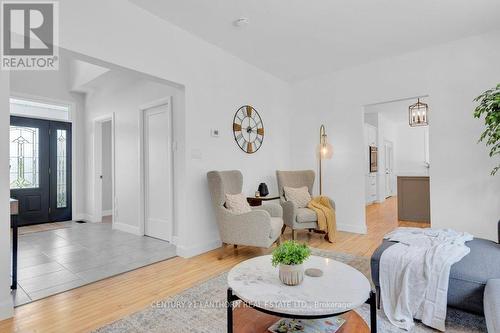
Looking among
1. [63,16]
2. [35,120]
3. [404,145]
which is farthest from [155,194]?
[404,145]

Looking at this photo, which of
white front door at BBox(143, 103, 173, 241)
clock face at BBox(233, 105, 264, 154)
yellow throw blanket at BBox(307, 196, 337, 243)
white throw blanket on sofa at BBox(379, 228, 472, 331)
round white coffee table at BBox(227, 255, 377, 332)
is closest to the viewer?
round white coffee table at BBox(227, 255, 377, 332)

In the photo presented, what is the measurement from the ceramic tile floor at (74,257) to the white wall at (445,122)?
3.28 metres

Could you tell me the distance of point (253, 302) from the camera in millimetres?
1306

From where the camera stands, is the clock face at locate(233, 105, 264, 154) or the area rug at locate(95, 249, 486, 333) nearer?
the area rug at locate(95, 249, 486, 333)

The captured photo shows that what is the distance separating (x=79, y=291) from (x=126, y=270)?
0.52m

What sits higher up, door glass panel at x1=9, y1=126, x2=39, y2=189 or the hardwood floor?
door glass panel at x1=9, y1=126, x2=39, y2=189

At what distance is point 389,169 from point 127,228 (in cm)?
808

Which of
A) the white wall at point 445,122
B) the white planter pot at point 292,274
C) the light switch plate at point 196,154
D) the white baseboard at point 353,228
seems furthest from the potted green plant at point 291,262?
the white baseboard at point 353,228

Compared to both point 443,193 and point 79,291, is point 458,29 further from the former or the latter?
point 79,291

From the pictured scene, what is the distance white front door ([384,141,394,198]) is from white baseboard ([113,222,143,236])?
7.60 metres

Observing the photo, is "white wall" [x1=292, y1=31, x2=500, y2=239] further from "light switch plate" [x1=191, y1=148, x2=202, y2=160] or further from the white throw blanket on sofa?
"light switch plate" [x1=191, y1=148, x2=202, y2=160]

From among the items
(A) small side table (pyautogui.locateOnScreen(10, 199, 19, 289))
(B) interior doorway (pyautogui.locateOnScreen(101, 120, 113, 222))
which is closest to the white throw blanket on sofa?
(A) small side table (pyautogui.locateOnScreen(10, 199, 19, 289))

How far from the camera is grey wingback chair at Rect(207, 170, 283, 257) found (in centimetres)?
307

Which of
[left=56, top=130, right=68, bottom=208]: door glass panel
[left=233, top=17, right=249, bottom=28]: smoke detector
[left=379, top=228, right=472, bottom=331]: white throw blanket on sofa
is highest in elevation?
[left=233, top=17, right=249, bottom=28]: smoke detector
